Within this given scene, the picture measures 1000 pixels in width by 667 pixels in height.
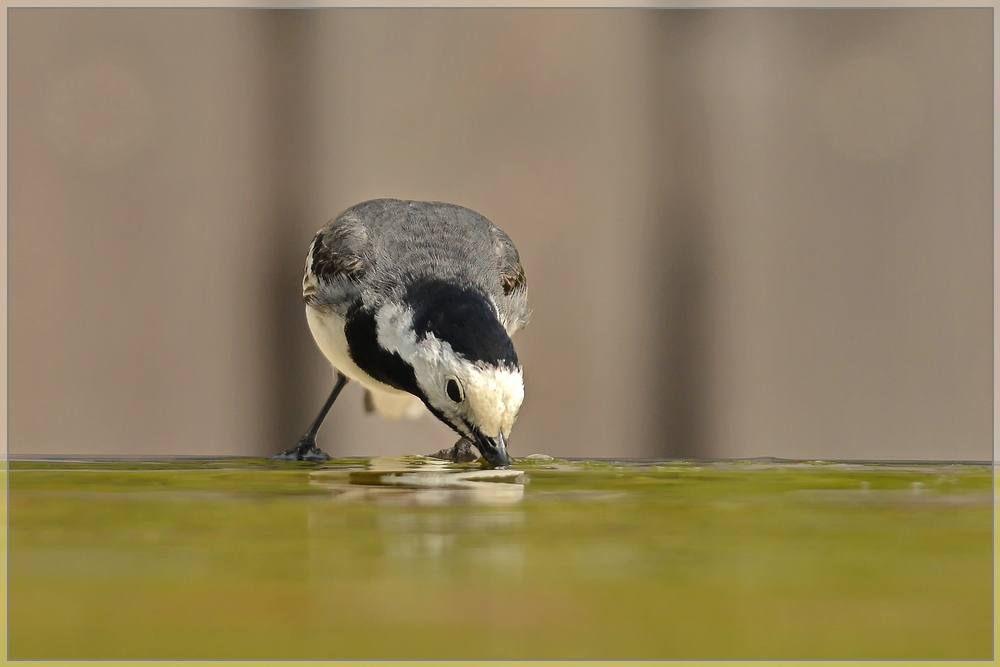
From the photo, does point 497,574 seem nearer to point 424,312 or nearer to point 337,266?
point 424,312

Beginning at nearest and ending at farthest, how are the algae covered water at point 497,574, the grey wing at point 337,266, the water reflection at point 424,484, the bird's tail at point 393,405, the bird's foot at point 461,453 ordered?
the algae covered water at point 497,574
the water reflection at point 424,484
the bird's foot at point 461,453
the grey wing at point 337,266
the bird's tail at point 393,405

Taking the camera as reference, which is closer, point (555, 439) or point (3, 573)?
point (3, 573)

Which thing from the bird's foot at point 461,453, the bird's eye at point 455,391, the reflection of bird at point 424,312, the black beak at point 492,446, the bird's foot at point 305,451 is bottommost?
the bird's foot at point 305,451

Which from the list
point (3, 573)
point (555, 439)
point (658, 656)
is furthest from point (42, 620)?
point (555, 439)

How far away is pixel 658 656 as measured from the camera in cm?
27

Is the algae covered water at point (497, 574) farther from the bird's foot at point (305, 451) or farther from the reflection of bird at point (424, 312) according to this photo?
the bird's foot at point (305, 451)

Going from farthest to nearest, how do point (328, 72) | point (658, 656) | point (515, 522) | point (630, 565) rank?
1. point (328, 72)
2. point (515, 522)
3. point (630, 565)
4. point (658, 656)

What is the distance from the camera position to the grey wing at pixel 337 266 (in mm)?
1529

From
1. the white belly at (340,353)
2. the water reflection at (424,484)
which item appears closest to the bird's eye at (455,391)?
the water reflection at (424,484)

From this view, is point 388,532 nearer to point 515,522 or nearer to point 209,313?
point 515,522

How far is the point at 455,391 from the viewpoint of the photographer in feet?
4.00

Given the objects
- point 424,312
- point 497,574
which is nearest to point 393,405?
point 424,312

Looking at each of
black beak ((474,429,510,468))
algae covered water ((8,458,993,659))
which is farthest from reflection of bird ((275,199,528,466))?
algae covered water ((8,458,993,659))

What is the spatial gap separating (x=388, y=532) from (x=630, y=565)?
139 mm
